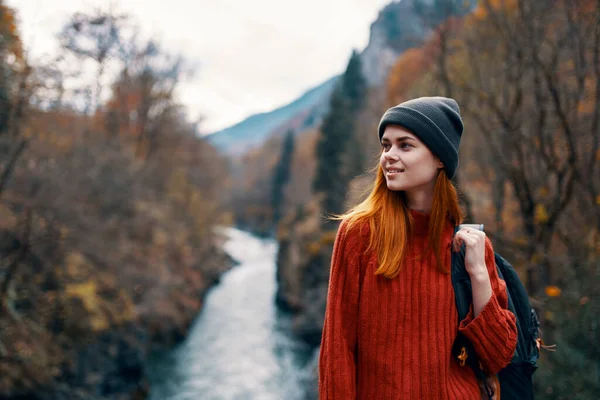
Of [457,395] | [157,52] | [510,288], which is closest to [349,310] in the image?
[457,395]

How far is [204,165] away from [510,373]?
97.7 feet

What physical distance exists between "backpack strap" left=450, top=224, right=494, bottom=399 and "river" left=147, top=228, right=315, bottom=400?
1331 cm

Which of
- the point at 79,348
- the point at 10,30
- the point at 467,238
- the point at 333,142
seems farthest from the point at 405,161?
the point at 333,142

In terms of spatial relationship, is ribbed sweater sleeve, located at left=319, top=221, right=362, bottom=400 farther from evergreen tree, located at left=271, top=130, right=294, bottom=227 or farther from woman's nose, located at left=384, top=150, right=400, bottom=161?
evergreen tree, located at left=271, top=130, right=294, bottom=227

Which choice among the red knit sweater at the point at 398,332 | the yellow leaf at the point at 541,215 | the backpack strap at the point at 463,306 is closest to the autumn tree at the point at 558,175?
the yellow leaf at the point at 541,215

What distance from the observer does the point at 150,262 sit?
1555cm

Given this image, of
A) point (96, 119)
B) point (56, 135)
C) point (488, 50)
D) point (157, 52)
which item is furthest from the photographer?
point (157, 52)

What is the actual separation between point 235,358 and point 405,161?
16.7 metres

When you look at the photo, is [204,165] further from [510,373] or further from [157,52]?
[510,373]

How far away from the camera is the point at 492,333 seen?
60.8 inches

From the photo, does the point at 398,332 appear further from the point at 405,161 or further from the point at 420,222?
the point at 405,161

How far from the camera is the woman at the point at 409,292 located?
150 cm

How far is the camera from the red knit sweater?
149 centimetres

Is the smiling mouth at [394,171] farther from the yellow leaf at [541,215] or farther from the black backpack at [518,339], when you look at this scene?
the yellow leaf at [541,215]
